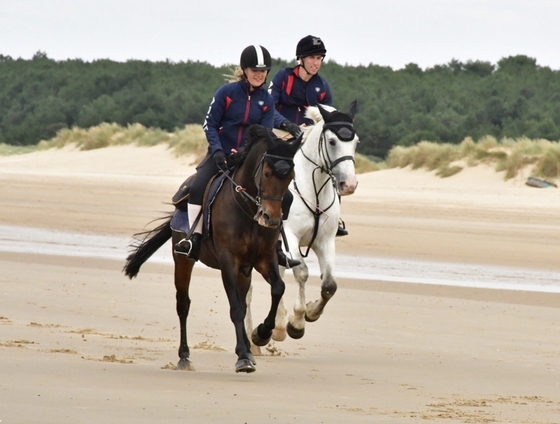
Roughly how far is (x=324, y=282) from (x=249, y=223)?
89.5 inches

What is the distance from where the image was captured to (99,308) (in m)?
12.4

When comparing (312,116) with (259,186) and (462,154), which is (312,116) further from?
(462,154)

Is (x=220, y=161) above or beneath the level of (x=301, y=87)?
beneath

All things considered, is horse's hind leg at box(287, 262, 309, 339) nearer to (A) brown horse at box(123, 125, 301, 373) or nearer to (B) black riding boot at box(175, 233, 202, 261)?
(A) brown horse at box(123, 125, 301, 373)

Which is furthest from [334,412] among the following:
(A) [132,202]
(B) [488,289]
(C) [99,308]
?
(A) [132,202]

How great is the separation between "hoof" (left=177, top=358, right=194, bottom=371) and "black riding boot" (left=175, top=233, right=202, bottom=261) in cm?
88

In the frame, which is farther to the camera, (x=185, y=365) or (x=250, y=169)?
(x=185, y=365)

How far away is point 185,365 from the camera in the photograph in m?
9.05

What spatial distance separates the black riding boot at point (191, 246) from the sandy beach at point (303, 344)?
0.90 metres

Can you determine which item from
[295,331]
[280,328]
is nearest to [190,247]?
[280,328]

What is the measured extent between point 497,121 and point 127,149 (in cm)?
1657

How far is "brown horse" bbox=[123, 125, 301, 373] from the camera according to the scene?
846 centimetres

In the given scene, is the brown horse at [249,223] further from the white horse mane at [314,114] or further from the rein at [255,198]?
the white horse mane at [314,114]

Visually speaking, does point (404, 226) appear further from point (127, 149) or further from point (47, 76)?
point (47, 76)
